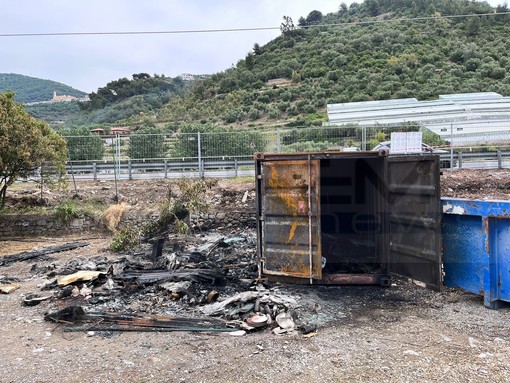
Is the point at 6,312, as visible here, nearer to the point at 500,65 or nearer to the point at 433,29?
the point at 500,65

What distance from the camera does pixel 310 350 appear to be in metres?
4.37

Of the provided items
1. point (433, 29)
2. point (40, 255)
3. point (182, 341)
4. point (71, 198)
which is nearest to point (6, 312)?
point (182, 341)

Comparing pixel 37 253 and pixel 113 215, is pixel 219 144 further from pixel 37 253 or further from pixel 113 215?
pixel 37 253

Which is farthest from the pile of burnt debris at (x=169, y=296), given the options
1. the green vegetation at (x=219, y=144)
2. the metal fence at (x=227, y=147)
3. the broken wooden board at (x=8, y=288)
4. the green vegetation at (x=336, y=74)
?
the green vegetation at (x=336, y=74)

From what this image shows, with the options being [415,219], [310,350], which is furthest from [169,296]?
[415,219]

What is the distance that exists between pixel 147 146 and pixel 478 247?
14367 mm

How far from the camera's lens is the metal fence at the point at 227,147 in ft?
52.1

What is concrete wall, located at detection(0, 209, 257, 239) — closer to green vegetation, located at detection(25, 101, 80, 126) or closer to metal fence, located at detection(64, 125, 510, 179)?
metal fence, located at detection(64, 125, 510, 179)

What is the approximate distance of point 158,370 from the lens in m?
4.02

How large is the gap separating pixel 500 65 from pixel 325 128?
39484 mm

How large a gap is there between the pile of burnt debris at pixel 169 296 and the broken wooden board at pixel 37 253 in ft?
4.43

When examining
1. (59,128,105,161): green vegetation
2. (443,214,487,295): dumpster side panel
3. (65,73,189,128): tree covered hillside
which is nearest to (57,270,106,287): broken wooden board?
(443,214,487,295): dumpster side panel

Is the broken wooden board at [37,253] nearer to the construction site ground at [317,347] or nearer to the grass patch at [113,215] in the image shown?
the grass patch at [113,215]

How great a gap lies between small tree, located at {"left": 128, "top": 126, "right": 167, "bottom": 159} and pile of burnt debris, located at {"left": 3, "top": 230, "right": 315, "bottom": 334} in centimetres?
883
